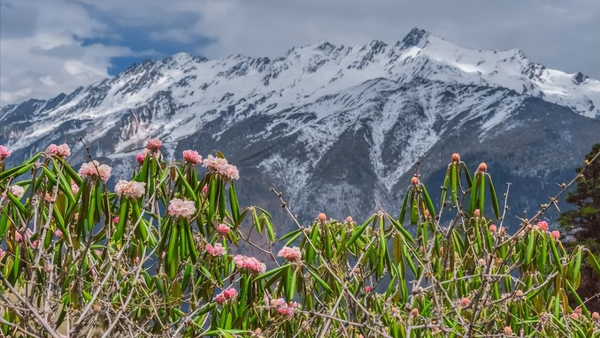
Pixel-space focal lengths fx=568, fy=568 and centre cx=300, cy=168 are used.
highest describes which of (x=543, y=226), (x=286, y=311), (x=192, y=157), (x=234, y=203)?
(x=192, y=157)

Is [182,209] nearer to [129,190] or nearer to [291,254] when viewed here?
[129,190]

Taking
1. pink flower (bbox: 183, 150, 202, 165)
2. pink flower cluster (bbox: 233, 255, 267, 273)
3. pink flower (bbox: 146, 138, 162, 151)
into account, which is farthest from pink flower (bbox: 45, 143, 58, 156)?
pink flower cluster (bbox: 233, 255, 267, 273)

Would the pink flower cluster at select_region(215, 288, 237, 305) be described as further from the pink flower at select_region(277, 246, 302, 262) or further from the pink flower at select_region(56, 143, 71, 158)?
the pink flower at select_region(56, 143, 71, 158)

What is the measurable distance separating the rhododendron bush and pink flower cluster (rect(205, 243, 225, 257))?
0.01 m

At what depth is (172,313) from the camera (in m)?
4.89

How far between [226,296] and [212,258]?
1.99ft

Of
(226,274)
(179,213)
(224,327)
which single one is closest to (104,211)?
(179,213)

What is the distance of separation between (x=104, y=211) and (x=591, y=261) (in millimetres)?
3678

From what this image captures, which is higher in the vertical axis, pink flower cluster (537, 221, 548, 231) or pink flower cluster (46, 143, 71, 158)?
pink flower cluster (46, 143, 71, 158)

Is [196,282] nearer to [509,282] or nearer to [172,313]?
[172,313]

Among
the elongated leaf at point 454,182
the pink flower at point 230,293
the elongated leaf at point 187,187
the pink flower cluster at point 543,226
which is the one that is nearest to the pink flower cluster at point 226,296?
the pink flower at point 230,293

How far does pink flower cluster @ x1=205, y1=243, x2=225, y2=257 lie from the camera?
4.68m

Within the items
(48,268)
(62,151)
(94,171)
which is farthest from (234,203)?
(48,268)

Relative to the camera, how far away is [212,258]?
486 centimetres
